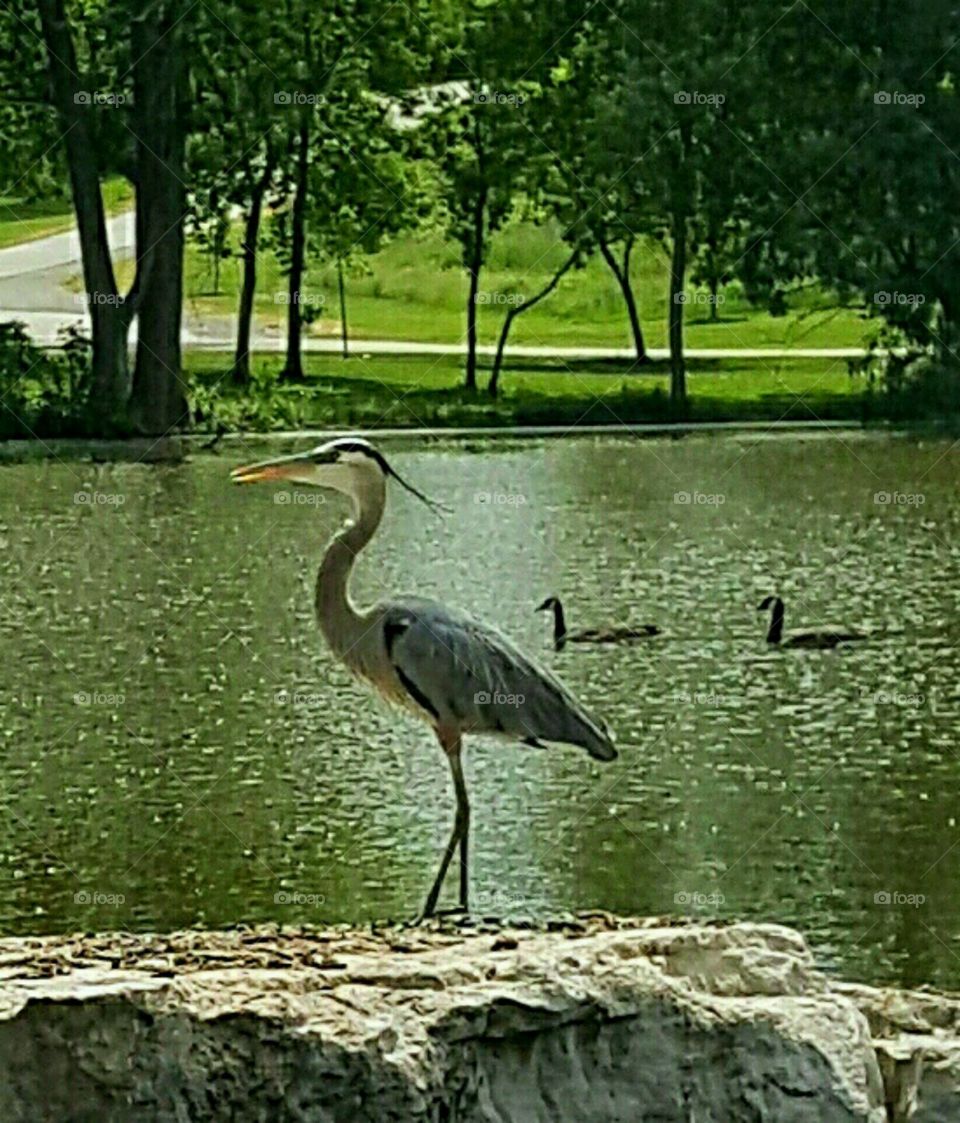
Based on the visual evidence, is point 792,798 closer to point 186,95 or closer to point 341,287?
point 341,287

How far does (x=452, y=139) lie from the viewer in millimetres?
3135

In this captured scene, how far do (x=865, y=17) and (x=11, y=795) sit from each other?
1259mm

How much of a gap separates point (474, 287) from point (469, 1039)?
1.25 m

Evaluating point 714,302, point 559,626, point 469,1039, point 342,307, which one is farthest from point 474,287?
point 469,1039

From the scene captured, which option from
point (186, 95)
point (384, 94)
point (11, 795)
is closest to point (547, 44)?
point (384, 94)

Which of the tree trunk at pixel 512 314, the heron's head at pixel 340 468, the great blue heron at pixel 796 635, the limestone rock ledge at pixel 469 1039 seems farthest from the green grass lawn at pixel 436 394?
the limestone rock ledge at pixel 469 1039

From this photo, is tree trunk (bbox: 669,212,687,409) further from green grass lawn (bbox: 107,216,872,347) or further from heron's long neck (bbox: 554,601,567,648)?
heron's long neck (bbox: 554,601,567,648)

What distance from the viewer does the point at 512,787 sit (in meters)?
3.08

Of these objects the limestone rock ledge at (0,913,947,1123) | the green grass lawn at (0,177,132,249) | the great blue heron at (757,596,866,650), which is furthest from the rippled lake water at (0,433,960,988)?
the limestone rock ledge at (0,913,947,1123)

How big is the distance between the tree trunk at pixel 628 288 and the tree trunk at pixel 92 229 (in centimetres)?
52

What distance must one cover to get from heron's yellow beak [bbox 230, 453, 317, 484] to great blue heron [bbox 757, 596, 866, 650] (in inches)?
22.0

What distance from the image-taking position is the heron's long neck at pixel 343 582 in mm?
2785

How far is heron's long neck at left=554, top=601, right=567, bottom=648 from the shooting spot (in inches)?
124

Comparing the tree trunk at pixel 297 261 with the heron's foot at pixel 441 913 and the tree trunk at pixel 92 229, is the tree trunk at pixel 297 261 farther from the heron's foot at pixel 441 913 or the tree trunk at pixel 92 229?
the heron's foot at pixel 441 913
